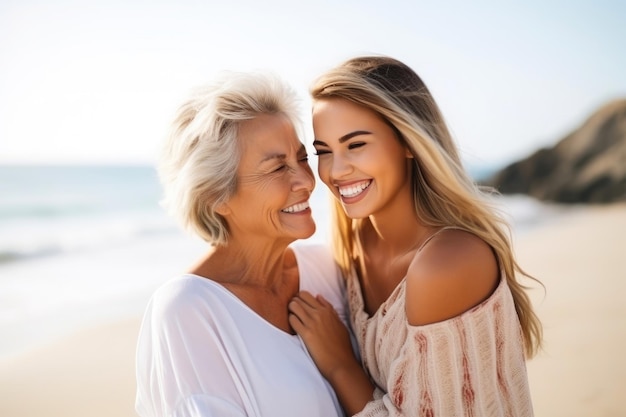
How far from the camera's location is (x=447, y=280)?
2598mm

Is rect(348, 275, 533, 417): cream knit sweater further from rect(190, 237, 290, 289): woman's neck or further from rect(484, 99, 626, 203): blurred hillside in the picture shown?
rect(484, 99, 626, 203): blurred hillside

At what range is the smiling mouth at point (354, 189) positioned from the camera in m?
Answer: 3.11

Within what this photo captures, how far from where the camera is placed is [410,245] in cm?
316

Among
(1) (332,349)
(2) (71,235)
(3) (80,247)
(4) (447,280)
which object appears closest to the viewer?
(4) (447,280)

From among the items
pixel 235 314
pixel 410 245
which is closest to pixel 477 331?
pixel 410 245

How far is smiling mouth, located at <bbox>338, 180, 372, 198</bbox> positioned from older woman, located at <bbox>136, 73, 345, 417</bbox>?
19 cm

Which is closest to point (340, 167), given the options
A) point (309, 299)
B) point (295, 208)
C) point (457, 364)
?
point (295, 208)

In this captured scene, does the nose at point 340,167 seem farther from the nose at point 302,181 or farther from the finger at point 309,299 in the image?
the finger at point 309,299

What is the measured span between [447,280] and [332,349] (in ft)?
2.61

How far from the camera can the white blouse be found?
2.64 m

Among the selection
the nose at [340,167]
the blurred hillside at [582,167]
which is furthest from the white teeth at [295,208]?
the blurred hillside at [582,167]

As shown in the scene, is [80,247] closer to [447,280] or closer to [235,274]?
[235,274]

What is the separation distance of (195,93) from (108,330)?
5053 millimetres

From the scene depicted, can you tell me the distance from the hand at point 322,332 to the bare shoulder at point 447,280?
1.74 feet
